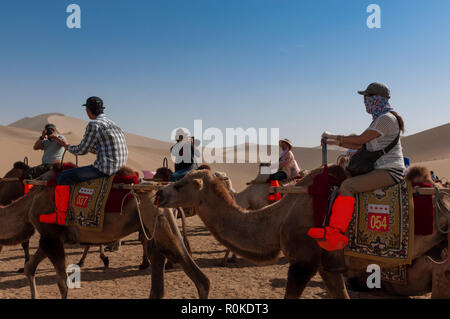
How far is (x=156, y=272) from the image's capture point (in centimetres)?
520

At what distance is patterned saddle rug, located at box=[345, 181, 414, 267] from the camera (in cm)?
402

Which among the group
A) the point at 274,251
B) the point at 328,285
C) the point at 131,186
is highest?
the point at 131,186

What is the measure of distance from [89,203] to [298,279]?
3019 millimetres

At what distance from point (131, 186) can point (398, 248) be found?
133 inches

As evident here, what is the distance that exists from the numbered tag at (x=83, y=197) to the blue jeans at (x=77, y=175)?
0.16 meters

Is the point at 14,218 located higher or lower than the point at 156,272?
higher

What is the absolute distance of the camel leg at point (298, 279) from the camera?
4.14 meters

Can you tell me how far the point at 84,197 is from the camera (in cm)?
544

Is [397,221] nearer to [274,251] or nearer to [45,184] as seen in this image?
[274,251]

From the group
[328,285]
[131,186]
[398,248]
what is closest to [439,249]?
[398,248]

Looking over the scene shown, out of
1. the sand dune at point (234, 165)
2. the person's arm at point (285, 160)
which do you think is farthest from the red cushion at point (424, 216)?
the sand dune at point (234, 165)

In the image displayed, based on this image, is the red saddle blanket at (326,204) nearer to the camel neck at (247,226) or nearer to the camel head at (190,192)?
the camel neck at (247,226)

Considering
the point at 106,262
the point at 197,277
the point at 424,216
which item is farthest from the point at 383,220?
the point at 106,262

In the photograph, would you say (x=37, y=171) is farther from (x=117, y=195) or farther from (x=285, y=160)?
(x=285, y=160)
